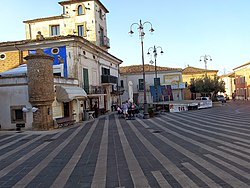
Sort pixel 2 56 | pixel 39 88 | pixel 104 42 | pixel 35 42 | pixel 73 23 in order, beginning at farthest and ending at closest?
pixel 104 42 < pixel 73 23 < pixel 2 56 < pixel 35 42 < pixel 39 88

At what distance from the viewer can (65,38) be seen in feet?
74.7

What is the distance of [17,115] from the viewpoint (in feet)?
59.3

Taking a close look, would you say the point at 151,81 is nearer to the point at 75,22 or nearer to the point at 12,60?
the point at 75,22

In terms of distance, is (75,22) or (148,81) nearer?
(75,22)

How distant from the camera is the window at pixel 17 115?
17934 mm

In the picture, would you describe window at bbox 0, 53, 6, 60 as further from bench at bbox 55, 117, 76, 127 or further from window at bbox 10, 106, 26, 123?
bench at bbox 55, 117, 76, 127

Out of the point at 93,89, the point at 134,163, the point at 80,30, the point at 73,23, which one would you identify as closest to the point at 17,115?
the point at 93,89

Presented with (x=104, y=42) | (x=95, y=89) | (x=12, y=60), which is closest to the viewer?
Result: (x=12, y=60)

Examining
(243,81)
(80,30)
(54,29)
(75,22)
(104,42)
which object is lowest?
(243,81)

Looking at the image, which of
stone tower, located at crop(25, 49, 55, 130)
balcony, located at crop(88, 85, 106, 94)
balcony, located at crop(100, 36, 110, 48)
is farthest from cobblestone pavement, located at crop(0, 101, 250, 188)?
balcony, located at crop(100, 36, 110, 48)

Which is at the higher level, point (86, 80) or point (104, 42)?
point (104, 42)

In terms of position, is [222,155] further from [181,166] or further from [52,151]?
[52,151]

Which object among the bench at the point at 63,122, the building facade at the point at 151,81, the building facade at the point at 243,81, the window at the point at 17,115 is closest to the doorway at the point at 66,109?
the bench at the point at 63,122

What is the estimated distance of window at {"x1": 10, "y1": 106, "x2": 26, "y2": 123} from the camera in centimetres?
1793
